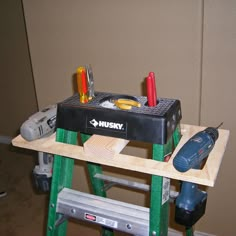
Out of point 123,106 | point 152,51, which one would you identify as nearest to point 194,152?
point 123,106

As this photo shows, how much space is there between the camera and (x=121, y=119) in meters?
0.79

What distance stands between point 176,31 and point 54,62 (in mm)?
603

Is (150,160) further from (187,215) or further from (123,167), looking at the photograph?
(187,215)

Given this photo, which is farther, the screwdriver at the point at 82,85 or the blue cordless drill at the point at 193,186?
the screwdriver at the point at 82,85

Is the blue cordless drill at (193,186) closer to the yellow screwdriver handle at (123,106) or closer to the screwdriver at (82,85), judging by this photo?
the yellow screwdriver handle at (123,106)

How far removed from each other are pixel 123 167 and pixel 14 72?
207 centimetres

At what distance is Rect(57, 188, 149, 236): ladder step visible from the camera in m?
0.85

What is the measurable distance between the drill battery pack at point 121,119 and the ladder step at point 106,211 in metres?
0.23

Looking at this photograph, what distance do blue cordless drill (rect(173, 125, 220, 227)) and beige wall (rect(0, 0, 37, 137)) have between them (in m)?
2.00

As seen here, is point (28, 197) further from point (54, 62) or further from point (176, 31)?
point (176, 31)

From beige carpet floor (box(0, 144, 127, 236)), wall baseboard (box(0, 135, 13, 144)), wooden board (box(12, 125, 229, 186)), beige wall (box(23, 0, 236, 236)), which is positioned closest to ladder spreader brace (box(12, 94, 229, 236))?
wooden board (box(12, 125, 229, 186))

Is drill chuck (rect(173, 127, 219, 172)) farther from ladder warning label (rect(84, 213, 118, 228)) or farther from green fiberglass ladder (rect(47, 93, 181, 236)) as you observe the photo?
ladder warning label (rect(84, 213, 118, 228))

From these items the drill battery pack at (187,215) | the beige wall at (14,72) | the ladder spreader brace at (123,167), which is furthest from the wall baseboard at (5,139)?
the drill battery pack at (187,215)

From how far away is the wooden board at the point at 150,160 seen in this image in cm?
72
